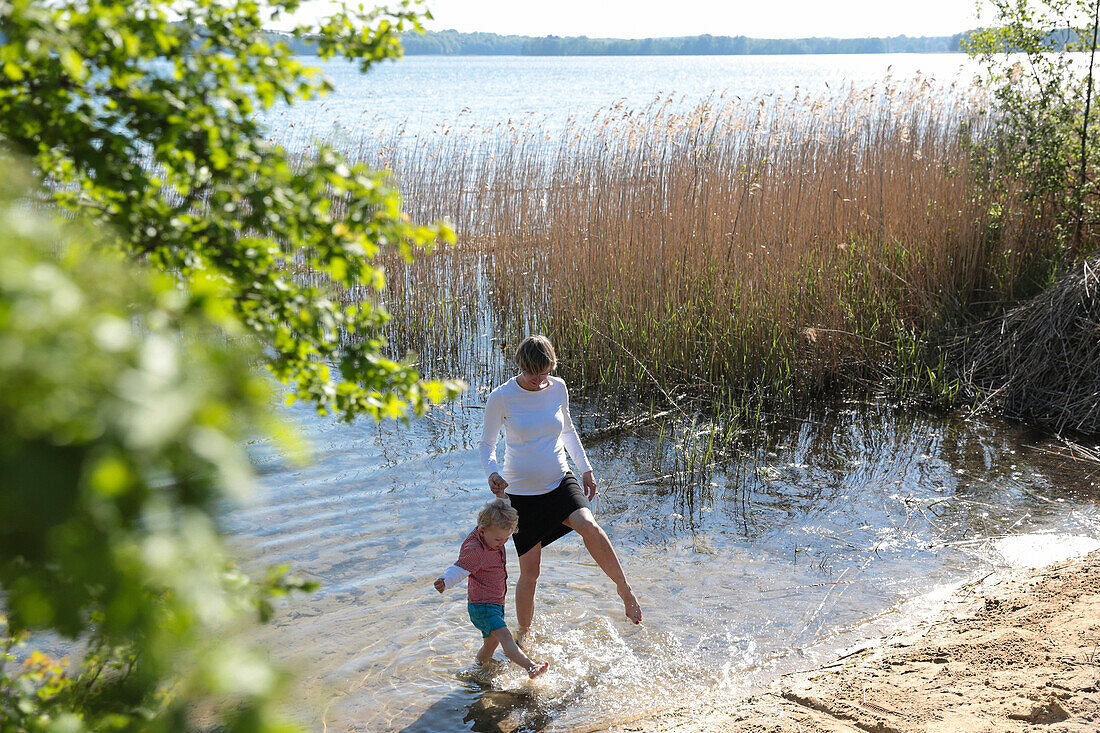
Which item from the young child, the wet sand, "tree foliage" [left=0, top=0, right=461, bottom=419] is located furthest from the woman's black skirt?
"tree foliage" [left=0, top=0, right=461, bottom=419]

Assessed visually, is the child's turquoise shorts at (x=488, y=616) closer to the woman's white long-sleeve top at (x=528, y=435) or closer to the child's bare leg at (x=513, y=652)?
the child's bare leg at (x=513, y=652)

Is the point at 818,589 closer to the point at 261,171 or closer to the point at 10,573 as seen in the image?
the point at 261,171

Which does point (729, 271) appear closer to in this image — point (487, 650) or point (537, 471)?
point (537, 471)

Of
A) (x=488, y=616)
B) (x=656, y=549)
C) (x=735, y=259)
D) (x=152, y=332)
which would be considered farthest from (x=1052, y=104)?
(x=152, y=332)

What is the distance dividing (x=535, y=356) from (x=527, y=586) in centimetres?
123

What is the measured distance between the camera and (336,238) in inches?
65.9

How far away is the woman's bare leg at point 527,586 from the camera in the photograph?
4379mm

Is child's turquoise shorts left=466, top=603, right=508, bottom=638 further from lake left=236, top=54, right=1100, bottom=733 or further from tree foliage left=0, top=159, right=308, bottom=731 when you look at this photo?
tree foliage left=0, top=159, right=308, bottom=731

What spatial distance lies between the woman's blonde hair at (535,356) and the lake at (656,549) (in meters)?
1.15

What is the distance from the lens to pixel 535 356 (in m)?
4.23

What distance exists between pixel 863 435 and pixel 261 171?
21.1 ft

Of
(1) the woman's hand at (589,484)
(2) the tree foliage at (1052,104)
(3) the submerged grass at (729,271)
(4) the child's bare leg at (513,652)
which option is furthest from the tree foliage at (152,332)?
(2) the tree foliage at (1052,104)

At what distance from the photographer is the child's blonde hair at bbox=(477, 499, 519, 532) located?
395 centimetres

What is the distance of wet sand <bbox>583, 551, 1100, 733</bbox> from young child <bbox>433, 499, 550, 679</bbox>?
56 centimetres
